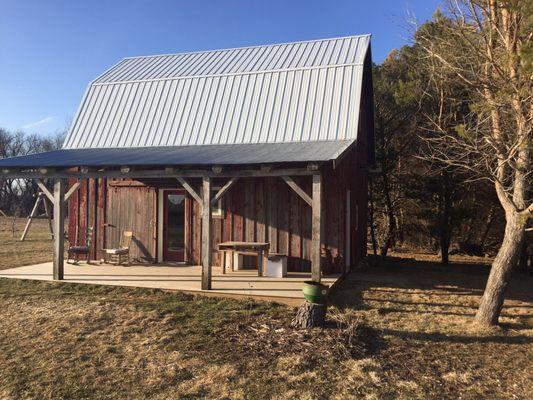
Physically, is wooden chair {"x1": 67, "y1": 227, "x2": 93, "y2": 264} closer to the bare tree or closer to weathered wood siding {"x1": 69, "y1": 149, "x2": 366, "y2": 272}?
weathered wood siding {"x1": 69, "y1": 149, "x2": 366, "y2": 272}

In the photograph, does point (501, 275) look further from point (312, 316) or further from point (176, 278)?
point (176, 278)

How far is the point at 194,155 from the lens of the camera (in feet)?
32.5

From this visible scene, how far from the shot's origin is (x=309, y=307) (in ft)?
22.0

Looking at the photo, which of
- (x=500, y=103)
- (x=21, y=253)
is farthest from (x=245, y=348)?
(x=21, y=253)

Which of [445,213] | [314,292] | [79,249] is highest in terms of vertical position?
[445,213]

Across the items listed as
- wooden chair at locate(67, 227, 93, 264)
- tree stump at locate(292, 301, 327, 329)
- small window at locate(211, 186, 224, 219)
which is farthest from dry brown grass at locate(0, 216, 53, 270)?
tree stump at locate(292, 301, 327, 329)

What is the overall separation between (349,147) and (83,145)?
7.81 metres

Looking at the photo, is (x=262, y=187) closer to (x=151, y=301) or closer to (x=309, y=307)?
(x=151, y=301)

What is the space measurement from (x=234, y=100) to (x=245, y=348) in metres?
8.12

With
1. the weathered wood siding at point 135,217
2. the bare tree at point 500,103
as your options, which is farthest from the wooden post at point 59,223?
the bare tree at point 500,103

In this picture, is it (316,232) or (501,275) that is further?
(316,232)

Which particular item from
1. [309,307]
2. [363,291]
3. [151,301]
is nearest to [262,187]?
[363,291]

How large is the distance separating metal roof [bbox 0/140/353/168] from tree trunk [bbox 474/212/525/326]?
3.15m

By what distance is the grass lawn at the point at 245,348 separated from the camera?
16.2ft
